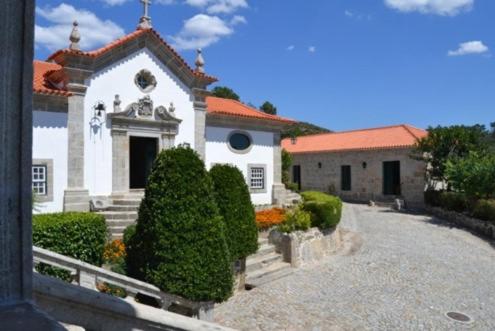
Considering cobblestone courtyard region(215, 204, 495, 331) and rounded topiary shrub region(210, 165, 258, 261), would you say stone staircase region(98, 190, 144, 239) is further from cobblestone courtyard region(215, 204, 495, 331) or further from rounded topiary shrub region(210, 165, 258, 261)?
cobblestone courtyard region(215, 204, 495, 331)

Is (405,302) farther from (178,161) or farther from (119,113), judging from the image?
(119,113)

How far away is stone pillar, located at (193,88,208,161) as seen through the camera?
1519cm

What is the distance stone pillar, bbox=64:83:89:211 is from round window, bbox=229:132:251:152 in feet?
20.8

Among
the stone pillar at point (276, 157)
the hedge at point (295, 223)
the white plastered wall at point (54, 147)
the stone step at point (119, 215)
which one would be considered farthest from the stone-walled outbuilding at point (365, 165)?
the white plastered wall at point (54, 147)

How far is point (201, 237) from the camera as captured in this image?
263 inches

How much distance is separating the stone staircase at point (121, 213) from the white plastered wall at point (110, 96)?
567mm

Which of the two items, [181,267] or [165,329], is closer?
[165,329]

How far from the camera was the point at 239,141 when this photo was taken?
1691 centimetres

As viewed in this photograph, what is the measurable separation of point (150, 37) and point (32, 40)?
493 inches

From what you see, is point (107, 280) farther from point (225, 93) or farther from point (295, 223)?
point (225, 93)

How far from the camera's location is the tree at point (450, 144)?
2091cm

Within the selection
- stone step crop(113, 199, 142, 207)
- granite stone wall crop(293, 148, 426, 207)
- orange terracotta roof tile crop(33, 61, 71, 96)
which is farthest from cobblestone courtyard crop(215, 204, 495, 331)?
granite stone wall crop(293, 148, 426, 207)

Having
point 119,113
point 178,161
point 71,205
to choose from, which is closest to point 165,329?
point 178,161

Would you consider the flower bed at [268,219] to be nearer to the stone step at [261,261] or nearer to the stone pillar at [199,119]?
the stone step at [261,261]
